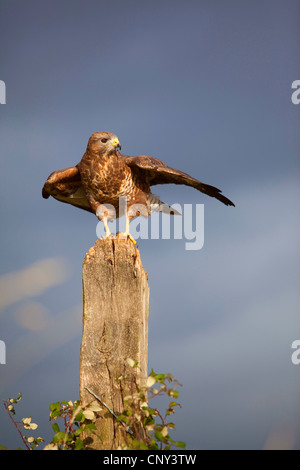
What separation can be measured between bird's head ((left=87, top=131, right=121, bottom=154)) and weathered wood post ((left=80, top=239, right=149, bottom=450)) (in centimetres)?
205

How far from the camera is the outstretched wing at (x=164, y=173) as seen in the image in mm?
5684

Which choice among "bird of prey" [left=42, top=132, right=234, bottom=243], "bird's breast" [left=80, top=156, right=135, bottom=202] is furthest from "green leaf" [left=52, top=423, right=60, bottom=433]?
"bird's breast" [left=80, top=156, right=135, bottom=202]

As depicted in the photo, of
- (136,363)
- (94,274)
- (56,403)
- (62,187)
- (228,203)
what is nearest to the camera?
(136,363)

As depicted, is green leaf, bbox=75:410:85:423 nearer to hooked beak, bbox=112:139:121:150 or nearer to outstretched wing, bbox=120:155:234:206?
outstretched wing, bbox=120:155:234:206

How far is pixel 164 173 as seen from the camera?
588cm

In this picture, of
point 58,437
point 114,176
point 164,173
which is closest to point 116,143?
point 114,176

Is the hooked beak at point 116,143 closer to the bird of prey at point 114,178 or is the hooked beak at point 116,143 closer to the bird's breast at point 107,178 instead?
the bird of prey at point 114,178
